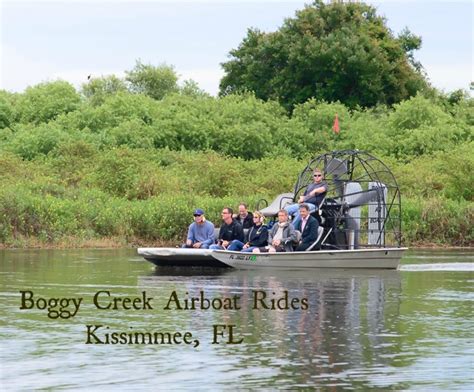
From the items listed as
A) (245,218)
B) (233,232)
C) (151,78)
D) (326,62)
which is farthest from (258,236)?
(151,78)

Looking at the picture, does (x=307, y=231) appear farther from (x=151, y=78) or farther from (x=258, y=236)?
(x=151, y=78)

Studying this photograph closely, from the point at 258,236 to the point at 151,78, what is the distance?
191ft

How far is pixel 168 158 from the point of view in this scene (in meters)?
48.5

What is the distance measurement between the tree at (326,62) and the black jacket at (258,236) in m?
37.0

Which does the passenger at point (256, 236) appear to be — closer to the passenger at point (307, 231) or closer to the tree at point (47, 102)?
the passenger at point (307, 231)

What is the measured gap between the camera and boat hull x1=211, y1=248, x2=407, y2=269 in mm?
26391

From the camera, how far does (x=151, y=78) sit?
83.9 meters

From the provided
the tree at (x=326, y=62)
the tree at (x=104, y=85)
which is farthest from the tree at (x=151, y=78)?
the tree at (x=326, y=62)

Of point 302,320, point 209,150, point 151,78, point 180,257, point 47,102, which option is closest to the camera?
point 302,320

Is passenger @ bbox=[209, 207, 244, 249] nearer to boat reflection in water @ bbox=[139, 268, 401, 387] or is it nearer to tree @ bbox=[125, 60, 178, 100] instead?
boat reflection in water @ bbox=[139, 268, 401, 387]

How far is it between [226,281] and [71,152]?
24368 millimetres

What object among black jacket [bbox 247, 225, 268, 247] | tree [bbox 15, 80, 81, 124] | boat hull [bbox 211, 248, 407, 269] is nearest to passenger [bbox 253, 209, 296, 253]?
black jacket [bbox 247, 225, 268, 247]

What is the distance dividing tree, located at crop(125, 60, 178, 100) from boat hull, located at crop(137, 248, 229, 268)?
5538 cm

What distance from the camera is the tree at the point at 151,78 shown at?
8331 cm
